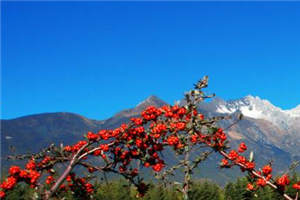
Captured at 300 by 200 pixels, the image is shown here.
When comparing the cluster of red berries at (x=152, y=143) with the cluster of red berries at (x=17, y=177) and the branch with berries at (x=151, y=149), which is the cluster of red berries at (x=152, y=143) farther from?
the cluster of red berries at (x=17, y=177)

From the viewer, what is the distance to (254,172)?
8.61 metres

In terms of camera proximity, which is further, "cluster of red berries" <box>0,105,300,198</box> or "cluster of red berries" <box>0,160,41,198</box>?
"cluster of red berries" <box>0,105,300,198</box>

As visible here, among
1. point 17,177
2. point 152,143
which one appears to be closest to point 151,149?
point 152,143

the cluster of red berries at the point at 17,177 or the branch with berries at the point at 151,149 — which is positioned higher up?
the branch with berries at the point at 151,149

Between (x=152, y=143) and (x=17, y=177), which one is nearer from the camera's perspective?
(x=17, y=177)

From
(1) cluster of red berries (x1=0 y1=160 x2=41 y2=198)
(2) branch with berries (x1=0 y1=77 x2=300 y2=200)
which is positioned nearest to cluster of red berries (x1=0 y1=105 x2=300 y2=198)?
(2) branch with berries (x1=0 y1=77 x2=300 y2=200)

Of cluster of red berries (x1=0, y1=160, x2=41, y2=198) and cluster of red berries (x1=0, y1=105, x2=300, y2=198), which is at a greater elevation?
cluster of red berries (x1=0, y1=105, x2=300, y2=198)

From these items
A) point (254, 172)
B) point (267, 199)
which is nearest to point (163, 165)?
point (254, 172)

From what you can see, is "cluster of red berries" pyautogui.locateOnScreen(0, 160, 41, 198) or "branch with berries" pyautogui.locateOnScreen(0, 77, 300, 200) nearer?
"cluster of red berries" pyautogui.locateOnScreen(0, 160, 41, 198)

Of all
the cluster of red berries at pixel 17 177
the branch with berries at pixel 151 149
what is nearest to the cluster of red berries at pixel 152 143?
the branch with berries at pixel 151 149

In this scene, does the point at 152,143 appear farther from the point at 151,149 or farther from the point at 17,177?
the point at 17,177

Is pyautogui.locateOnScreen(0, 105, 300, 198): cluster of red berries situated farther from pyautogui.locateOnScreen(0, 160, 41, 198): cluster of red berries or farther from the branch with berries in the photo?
pyautogui.locateOnScreen(0, 160, 41, 198): cluster of red berries

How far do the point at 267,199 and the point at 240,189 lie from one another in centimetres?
1016

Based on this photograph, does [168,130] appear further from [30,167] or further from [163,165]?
[30,167]
